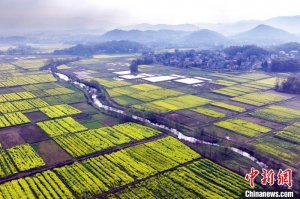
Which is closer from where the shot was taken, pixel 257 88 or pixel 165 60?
pixel 257 88

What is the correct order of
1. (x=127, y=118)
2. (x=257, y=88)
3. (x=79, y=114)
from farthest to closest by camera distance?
(x=257, y=88), (x=79, y=114), (x=127, y=118)

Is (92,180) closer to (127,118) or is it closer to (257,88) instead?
(127,118)

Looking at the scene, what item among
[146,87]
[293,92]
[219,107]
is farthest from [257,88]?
[146,87]

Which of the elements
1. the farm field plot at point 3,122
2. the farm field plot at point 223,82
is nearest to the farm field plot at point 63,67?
the farm field plot at point 223,82

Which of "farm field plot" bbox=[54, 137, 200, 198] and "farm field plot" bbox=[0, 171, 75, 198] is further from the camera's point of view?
"farm field plot" bbox=[54, 137, 200, 198]

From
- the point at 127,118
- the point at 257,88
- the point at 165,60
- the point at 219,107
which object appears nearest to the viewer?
the point at 127,118

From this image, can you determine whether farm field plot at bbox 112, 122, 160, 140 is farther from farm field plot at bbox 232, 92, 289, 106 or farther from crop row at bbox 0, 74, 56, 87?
crop row at bbox 0, 74, 56, 87

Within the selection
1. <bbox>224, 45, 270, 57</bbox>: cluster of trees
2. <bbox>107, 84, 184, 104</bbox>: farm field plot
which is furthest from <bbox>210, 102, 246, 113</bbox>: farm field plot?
<bbox>224, 45, 270, 57</bbox>: cluster of trees
